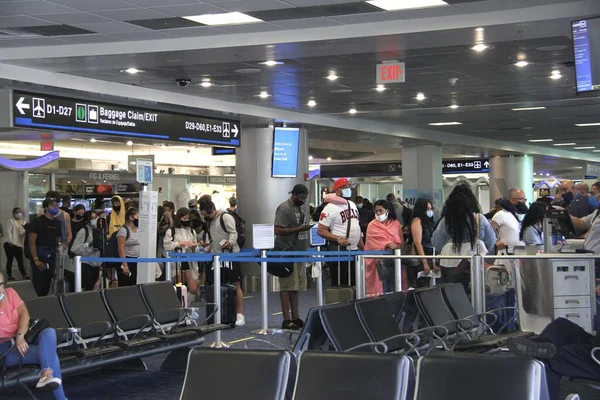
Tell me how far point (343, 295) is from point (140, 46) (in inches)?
146

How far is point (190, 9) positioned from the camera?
31.1 ft

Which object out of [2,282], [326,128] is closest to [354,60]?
[2,282]

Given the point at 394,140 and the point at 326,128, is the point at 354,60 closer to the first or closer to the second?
the point at 326,128

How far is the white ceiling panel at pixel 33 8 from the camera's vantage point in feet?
29.7

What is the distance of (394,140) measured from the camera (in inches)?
949

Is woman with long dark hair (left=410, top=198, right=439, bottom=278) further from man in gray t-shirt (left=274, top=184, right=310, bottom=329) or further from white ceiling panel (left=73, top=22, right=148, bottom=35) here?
white ceiling panel (left=73, top=22, right=148, bottom=35)

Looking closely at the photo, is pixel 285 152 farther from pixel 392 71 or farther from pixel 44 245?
pixel 392 71

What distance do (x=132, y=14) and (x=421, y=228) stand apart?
188 inches

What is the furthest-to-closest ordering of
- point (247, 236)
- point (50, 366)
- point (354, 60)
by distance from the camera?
1. point (247, 236)
2. point (354, 60)
3. point (50, 366)

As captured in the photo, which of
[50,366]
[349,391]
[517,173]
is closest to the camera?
[349,391]

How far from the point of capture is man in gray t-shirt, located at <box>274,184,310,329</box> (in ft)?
38.0

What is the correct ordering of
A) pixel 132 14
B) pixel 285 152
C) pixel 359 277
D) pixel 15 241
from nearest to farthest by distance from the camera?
pixel 359 277, pixel 132 14, pixel 285 152, pixel 15 241

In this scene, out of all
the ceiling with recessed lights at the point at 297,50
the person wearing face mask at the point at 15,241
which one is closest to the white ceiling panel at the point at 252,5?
the ceiling with recessed lights at the point at 297,50

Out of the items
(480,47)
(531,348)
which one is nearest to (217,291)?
(480,47)
